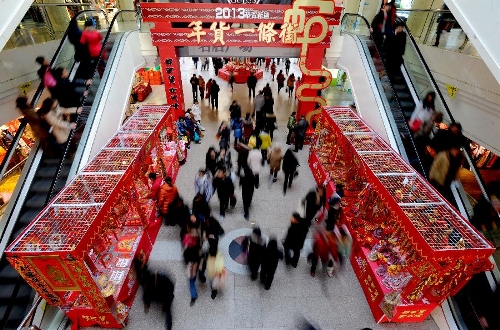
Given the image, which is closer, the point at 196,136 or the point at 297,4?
the point at 297,4

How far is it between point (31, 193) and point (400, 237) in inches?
303

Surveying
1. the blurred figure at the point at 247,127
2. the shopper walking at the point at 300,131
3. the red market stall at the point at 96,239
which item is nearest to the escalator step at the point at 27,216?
the red market stall at the point at 96,239

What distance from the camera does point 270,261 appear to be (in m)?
5.14

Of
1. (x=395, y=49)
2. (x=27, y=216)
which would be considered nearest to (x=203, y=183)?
(x=27, y=216)

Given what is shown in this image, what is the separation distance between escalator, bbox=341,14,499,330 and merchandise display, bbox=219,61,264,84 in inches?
342

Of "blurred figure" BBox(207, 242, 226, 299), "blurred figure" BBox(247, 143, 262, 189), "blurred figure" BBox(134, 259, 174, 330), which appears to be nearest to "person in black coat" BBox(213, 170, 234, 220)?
"blurred figure" BBox(247, 143, 262, 189)

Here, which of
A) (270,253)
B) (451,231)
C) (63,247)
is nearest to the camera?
(63,247)

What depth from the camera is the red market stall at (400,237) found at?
4.19 metres

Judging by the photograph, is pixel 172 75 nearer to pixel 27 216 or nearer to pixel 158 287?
pixel 27 216

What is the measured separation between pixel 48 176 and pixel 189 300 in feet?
14.0

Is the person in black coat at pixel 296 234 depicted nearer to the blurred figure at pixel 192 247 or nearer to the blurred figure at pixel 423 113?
the blurred figure at pixel 192 247

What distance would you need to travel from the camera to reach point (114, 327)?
5.07 meters

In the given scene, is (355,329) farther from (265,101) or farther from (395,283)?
(265,101)

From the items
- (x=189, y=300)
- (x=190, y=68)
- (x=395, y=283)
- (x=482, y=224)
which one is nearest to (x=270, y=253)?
(x=189, y=300)
